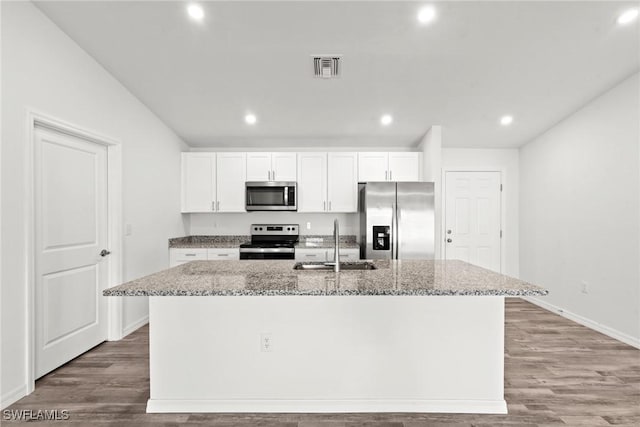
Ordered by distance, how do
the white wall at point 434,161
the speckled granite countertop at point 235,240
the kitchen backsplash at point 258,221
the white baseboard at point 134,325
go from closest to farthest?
the white baseboard at point 134,325 → the white wall at point 434,161 → the speckled granite countertop at point 235,240 → the kitchen backsplash at point 258,221

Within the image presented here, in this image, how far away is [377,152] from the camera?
4488 millimetres

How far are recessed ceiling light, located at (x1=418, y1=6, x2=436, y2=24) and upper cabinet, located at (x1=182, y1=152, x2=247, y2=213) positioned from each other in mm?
2847

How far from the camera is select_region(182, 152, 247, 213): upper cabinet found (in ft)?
14.9

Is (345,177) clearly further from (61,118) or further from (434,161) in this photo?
(61,118)

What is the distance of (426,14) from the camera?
2.40 meters

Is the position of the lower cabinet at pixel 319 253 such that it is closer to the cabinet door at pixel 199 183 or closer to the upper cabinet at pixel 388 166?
the upper cabinet at pixel 388 166

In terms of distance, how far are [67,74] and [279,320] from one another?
2.58m

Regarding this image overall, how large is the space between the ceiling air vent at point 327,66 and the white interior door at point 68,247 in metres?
2.16

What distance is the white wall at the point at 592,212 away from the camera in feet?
10.2

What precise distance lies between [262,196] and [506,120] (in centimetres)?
325

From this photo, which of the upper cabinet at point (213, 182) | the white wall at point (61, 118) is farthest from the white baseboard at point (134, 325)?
the upper cabinet at point (213, 182)

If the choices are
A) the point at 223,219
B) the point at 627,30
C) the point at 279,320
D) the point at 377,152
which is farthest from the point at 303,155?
the point at 627,30

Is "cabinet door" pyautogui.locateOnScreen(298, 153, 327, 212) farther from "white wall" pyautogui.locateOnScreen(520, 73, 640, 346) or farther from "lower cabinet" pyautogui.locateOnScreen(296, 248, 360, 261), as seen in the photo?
"white wall" pyautogui.locateOnScreen(520, 73, 640, 346)

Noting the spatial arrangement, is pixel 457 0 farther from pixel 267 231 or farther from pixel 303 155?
pixel 267 231
